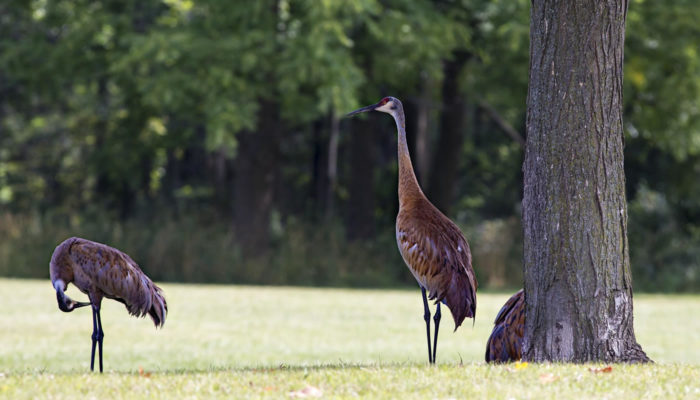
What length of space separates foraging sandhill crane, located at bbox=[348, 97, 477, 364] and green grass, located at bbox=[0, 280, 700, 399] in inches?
23.3

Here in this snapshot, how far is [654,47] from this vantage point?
27.0m

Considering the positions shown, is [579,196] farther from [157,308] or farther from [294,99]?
[294,99]

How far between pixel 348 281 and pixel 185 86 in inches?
251

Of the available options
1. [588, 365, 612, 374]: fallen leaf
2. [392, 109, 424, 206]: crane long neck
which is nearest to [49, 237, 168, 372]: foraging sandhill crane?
[392, 109, 424, 206]: crane long neck

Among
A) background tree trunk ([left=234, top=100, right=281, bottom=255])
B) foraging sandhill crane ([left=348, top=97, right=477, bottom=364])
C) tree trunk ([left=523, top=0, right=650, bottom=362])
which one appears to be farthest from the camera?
background tree trunk ([left=234, top=100, right=281, bottom=255])

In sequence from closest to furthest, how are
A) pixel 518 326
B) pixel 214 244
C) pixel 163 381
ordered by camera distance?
pixel 163 381 → pixel 518 326 → pixel 214 244

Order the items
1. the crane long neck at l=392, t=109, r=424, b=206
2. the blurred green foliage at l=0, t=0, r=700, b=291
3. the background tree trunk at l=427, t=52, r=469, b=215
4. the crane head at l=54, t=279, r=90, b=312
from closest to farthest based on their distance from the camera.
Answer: the crane head at l=54, t=279, r=90, b=312
the crane long neck at l=392, t=109, r=424, b=206
the blurred green foliage at l=0, t=0, r=700, b=291
the background tree trunk at l=427, t=52, r=469, b=215

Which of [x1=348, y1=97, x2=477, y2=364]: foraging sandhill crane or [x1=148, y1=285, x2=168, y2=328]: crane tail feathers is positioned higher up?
[x1=348, y1=97, x2=477, y2=364]: foraging sandhill crane

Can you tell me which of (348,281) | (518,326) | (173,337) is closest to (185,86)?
(348,281)

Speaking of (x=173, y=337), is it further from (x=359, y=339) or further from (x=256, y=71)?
(x=256, y=71)

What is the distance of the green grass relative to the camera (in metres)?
7.27

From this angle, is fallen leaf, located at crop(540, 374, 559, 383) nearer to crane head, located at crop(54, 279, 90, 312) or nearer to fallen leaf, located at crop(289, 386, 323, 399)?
fallen leaf, located at crop(289, 386, 323, 399)

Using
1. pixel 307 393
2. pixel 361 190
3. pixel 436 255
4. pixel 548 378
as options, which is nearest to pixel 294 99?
pixel 361 190

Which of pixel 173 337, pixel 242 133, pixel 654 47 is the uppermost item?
pixel 654 47
